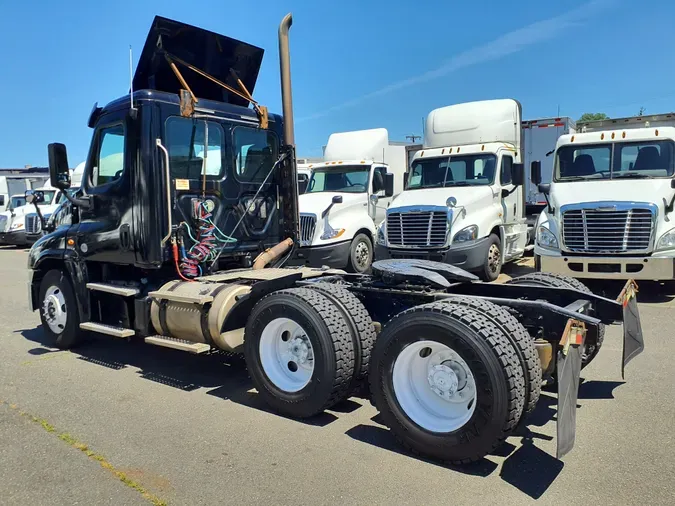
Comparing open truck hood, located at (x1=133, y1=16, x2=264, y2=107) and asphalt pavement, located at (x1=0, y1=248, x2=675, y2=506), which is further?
open truck hood, located at (x1=133, y1=16, x2=264, y2=107)

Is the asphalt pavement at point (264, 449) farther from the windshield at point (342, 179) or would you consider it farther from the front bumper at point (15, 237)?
the front bumper at point (15, 237)

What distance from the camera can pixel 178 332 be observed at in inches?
211

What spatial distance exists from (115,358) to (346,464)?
373cm

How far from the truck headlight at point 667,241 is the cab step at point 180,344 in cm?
699

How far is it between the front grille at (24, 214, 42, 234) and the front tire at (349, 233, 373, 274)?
13791 millimetres

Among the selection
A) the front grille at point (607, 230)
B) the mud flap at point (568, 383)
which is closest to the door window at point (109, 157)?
the mud flap at point (568, 383)

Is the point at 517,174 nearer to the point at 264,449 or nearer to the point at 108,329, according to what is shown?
the point at 108,329

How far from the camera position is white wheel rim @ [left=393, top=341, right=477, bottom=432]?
367cm

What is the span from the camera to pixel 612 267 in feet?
28.7

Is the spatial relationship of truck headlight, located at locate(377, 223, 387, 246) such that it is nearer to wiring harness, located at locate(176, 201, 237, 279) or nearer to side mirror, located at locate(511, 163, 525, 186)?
side mirror, located at locate(511, 163, 525, 186)

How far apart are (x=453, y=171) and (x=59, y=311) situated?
25.2 ft

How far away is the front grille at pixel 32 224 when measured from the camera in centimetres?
2044

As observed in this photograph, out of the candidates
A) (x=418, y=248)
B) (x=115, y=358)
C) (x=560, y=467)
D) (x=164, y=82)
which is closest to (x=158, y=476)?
(x=560, y=467)

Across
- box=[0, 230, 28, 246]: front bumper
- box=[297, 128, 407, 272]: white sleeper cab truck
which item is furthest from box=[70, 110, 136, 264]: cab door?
box=[0, 230, 28, 246]: front bumper
